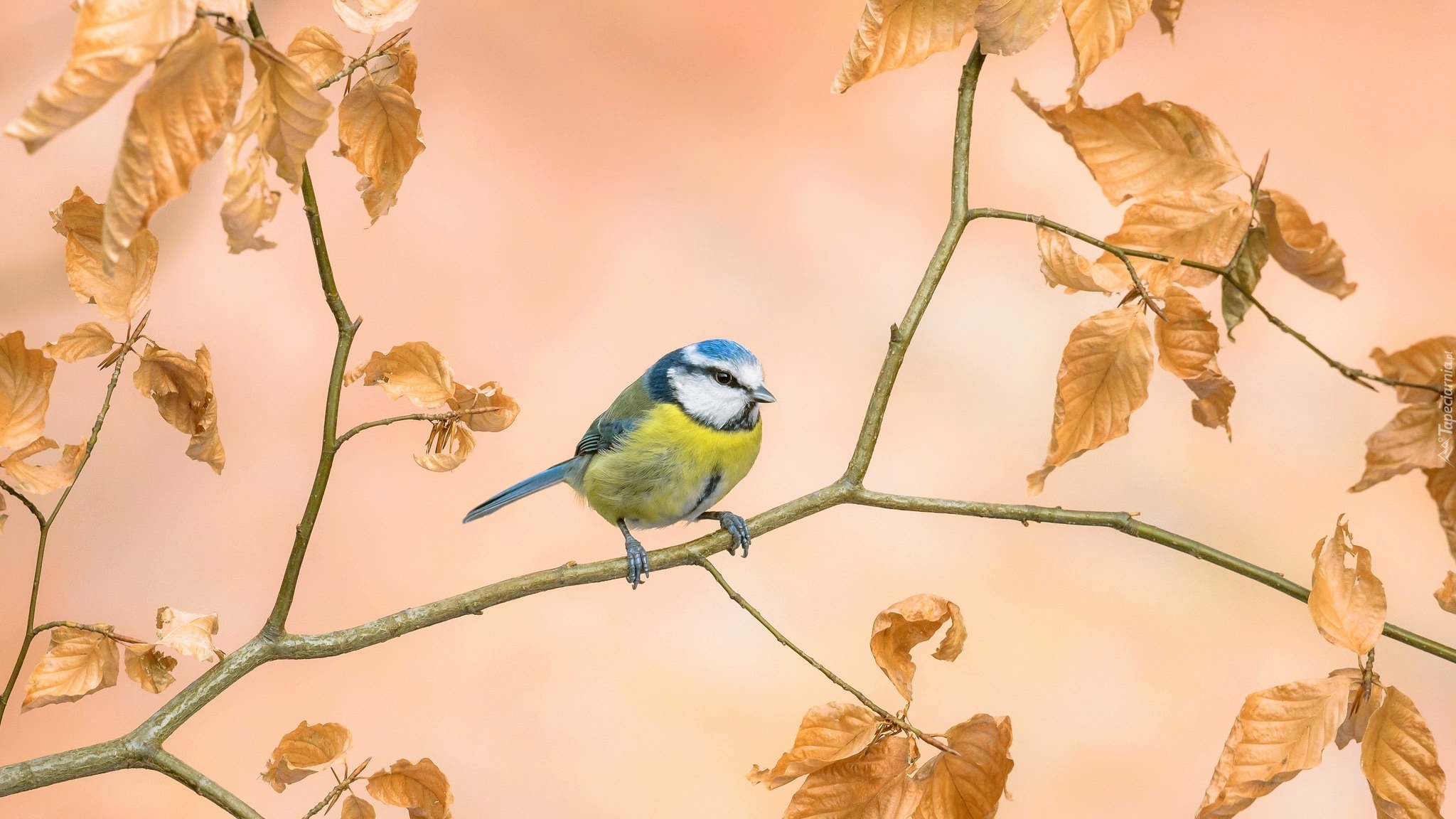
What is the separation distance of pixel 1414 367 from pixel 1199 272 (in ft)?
0.34

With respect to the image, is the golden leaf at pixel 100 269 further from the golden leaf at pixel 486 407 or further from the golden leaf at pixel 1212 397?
the golden leaf at pixel 1212 397

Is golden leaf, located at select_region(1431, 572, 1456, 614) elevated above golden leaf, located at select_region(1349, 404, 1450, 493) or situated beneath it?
situated beneath

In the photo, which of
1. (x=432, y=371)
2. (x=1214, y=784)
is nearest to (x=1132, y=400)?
(x=1214, y=784)

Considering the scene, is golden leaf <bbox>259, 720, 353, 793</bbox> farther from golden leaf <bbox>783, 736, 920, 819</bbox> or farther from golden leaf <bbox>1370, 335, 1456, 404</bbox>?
golden leaf <bbox>1370, 335, 1456, 404</bbox>

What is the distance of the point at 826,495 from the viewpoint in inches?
22.7

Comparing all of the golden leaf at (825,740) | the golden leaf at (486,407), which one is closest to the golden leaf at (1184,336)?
the golden leaf at (825,740)

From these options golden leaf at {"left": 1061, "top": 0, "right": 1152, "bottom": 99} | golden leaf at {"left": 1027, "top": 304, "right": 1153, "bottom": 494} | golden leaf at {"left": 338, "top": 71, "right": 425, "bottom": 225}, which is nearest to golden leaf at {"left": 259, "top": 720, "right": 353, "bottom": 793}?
golden leaf at {"left": 338, "top": 71, "right": 425, "bottom": 225}

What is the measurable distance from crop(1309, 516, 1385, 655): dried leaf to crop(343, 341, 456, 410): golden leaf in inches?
16.7

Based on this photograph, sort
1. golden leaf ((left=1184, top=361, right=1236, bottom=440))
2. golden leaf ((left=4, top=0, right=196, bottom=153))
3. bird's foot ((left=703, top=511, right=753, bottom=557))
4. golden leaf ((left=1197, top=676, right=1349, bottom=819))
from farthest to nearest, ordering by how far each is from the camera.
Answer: bird's foot ((left=703, top=511, right=753, bottom=557)), golden leaf ((left=1184, top=361, right=1236, bottom=440)), golden leaf ((left=1197, top=676, right=1349, bottom=819)), golden leaf ((left=4, top=0, right=196, bottom=153))

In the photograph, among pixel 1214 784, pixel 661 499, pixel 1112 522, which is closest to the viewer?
pixel 1214 784

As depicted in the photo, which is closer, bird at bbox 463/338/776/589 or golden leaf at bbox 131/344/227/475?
golden leaf at bbox 131/344/227/475

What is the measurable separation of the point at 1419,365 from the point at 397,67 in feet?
1.67

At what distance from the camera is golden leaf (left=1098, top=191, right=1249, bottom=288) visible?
1.75 ft

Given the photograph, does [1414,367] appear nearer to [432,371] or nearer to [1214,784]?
[1214,784]
